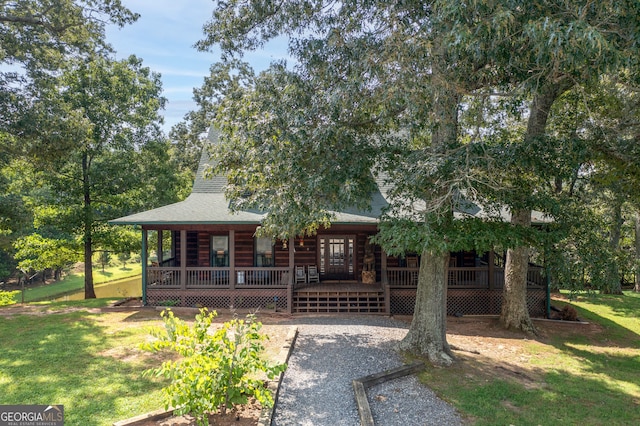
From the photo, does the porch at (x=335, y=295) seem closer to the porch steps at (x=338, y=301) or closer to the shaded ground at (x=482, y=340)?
the porch steps at (x=338, y=301)

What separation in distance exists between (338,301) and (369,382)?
20.0 ft

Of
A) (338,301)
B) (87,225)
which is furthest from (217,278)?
(87,225)

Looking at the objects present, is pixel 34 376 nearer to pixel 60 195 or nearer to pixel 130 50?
pixel 60 195

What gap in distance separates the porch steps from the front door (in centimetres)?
208

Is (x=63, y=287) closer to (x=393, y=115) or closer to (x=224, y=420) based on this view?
(x=224, y=420)

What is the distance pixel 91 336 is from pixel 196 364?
693 centimetres

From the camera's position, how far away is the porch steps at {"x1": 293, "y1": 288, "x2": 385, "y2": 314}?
13.3 m

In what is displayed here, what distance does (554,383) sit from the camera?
7.70m

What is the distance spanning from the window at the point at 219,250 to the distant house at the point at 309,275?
75 cm

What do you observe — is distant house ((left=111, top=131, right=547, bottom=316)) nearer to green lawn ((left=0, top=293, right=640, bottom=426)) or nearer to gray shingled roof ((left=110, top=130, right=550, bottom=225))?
gray shingled roof ((left=110, top=130, right=550, bottom=225))

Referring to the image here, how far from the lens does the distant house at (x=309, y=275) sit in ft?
43.9


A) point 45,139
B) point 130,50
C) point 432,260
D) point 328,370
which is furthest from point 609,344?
point 130,50

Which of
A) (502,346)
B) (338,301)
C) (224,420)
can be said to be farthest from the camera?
(338,301)

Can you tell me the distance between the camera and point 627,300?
18203 millimetres
